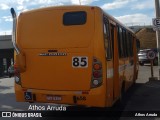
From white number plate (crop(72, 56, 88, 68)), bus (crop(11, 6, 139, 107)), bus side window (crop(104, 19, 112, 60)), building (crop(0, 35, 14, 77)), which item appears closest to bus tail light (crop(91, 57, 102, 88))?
bus (crop(11, 6, 139, 107))

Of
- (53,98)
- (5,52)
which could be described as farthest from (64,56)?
(5,52)

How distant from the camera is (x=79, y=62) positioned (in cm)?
912

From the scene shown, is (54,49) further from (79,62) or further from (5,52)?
(5,52)

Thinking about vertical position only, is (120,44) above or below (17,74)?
above

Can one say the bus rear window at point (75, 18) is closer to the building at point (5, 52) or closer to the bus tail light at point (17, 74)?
the bus tail light at point (17, 74)

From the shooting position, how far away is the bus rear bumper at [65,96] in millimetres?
8859

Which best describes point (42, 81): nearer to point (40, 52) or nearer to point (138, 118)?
point (40, 52)

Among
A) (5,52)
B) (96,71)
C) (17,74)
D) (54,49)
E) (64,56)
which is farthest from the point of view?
(5,52)

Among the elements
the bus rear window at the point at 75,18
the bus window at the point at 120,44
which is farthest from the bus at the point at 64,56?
the bus window at the point at 120,44

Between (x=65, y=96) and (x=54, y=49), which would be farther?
(x=54, y=49)

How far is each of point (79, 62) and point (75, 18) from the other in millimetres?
1089

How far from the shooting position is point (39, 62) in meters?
9.51

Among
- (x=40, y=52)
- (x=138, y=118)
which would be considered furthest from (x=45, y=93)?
(x=138, y=118)

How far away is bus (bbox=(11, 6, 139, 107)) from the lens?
8961 mm
